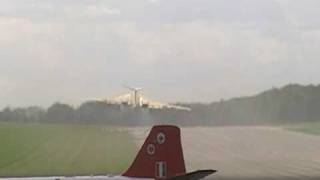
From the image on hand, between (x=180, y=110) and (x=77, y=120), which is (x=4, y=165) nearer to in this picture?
(x=77, y=120)

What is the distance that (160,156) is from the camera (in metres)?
15.6

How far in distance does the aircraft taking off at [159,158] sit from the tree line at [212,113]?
2.44m

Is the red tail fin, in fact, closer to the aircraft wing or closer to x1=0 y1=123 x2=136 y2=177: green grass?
the aircraft wing

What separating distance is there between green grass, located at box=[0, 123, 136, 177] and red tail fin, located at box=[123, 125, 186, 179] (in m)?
2.83

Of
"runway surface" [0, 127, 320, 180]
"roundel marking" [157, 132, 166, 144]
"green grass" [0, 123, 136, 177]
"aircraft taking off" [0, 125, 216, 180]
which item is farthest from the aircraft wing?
"runway surface" [0, 127, 320, 180]

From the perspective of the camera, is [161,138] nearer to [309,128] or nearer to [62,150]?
[62,150]

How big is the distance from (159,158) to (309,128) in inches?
215

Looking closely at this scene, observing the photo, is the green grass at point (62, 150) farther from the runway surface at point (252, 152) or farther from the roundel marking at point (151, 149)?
A: the roundel marking at point (151, 149)

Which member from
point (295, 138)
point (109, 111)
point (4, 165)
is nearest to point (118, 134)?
point (109, 111)

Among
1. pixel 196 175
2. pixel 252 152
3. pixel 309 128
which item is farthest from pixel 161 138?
pixel 309 128

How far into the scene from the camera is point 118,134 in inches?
761

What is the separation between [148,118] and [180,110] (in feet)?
2.33

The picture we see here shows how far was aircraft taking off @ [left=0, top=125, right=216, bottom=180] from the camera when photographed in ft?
50.9

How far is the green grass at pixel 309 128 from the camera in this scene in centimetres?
1982
